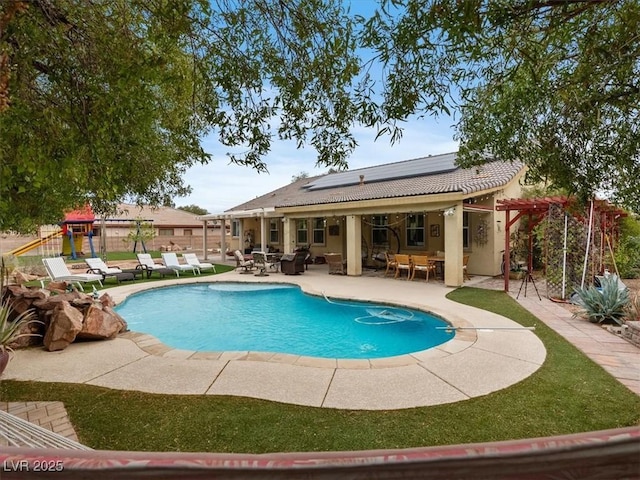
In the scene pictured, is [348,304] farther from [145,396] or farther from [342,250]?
[342,250]

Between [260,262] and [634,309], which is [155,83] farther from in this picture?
[260,262]

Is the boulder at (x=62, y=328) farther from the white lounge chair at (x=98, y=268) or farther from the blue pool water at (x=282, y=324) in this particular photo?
the white lounge chair at (x=98, y=268)

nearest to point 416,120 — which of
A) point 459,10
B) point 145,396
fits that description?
point 459,10

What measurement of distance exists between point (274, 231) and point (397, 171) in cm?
976

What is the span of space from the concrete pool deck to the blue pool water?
167 centimetres

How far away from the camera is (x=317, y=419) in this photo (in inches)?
150

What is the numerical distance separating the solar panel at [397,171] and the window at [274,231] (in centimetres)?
343

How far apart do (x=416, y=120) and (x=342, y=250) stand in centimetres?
1715

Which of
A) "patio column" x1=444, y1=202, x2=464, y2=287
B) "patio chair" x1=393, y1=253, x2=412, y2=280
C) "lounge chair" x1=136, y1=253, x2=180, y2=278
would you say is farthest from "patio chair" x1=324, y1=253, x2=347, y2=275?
"lounge chair" x1=136, y1=253, x2=180, y2=278

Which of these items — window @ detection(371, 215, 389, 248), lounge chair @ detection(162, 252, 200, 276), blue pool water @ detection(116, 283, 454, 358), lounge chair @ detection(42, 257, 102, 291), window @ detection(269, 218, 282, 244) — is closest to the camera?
blue pool water @ detection(116, 283, 454, 358)

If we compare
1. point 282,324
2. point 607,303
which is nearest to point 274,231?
point 282,324

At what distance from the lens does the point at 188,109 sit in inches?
175

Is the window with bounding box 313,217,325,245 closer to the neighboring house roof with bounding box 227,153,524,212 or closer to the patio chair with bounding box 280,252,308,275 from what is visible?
the neighboring house roof with bounding box 227,153,524,212

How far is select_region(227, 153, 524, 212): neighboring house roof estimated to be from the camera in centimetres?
1383
